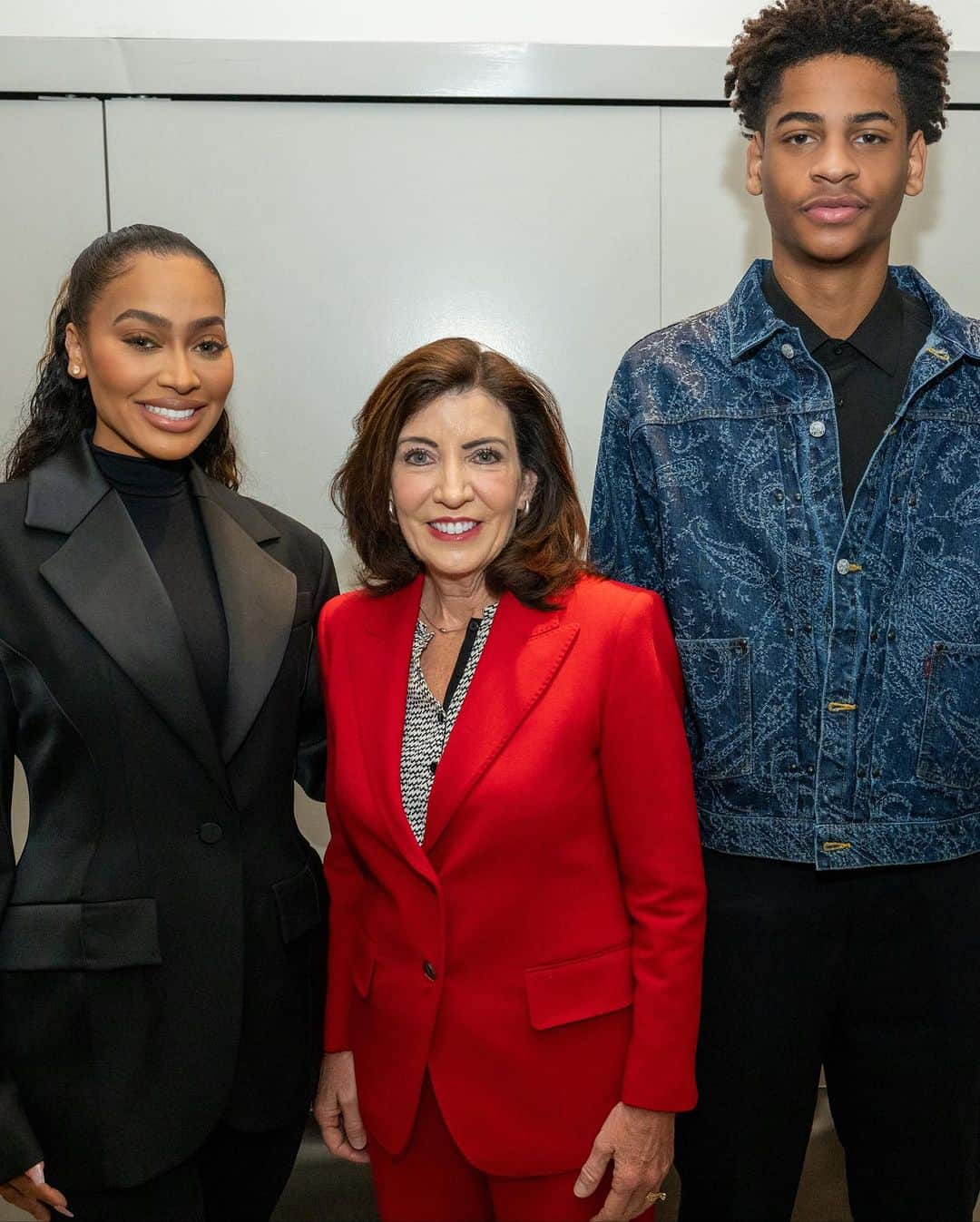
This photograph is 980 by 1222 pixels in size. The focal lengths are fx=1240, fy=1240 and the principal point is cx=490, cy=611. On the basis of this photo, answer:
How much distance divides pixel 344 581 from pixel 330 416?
36 cm

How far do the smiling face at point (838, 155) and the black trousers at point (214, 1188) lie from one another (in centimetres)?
136

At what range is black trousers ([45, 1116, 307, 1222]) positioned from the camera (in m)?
1.52

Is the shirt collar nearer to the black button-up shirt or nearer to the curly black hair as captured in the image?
the black button-up shirt

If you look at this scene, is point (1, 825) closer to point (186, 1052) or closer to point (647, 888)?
point (186, 1052)

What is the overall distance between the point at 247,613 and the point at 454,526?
0.29m

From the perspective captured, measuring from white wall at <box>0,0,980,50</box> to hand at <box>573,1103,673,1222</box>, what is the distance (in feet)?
6.60

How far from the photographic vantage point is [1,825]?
1.48 meters

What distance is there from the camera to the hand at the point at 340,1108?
5.43ft

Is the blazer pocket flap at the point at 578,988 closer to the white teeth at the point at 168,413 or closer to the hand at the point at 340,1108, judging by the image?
the hand at the point at 340,1108

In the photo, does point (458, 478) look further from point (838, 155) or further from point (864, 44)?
→ point (864, 44)

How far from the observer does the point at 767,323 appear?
1.66 m

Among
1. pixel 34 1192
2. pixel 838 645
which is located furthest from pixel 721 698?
pixel 34 1192

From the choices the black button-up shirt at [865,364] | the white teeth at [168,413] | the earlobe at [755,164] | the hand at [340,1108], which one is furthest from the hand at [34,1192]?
the earlobe at [755,164]

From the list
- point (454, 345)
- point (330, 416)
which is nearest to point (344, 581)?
point (330, 416)
